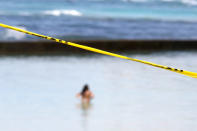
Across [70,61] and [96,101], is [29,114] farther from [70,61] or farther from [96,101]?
[70,61]

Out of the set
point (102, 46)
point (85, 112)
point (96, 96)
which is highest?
point (102, 46)

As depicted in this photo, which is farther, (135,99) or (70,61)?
(70,61)

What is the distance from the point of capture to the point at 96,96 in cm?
906

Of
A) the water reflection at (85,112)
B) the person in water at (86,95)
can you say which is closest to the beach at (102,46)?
the person in water at (86,95)

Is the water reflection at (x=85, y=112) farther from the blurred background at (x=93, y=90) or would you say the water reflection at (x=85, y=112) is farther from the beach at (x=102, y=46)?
the beach at (x=102, y=46)

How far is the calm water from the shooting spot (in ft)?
23.5

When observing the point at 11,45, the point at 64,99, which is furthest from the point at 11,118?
the point at 11,45

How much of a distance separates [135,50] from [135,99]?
22.7 ft

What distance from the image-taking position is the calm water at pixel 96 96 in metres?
7.17

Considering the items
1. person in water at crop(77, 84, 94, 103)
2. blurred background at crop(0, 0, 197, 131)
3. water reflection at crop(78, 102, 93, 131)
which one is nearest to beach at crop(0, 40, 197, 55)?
blurred background at crop(0, 0, 197, 131)

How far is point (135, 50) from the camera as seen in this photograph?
15586 mm

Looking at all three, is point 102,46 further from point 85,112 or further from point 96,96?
point 85,112

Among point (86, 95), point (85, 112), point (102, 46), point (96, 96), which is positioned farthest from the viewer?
point (102, 46)

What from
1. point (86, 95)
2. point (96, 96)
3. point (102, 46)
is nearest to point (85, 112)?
point (86, 95)
